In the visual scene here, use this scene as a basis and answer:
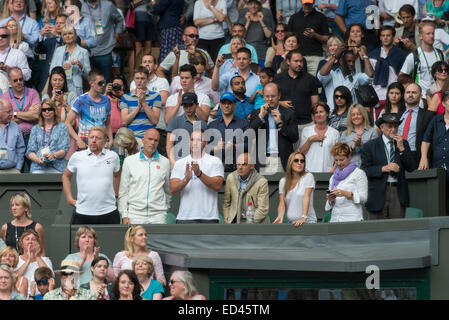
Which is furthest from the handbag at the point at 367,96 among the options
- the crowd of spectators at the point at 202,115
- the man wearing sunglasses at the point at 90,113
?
the man wearing sunglasses at the point at 90,113

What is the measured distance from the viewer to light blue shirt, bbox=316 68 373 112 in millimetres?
18156

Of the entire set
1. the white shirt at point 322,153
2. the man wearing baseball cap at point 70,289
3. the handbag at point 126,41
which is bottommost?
the man wearing baseball cap at point 70,289

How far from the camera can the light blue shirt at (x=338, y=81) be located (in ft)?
59.6

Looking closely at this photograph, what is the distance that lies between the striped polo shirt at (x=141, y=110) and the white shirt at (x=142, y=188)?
97.3 inches

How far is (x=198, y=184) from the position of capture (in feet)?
47.9

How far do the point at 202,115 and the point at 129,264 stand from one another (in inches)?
166

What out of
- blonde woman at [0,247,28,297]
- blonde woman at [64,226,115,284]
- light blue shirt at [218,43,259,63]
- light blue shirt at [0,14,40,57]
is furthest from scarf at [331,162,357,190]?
light blue shirt at [0,14,40,57]

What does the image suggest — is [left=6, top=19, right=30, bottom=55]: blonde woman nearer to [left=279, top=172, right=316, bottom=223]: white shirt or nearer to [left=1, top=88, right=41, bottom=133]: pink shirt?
[left=1, top=88, right=41, bottom=133]: pink shirt

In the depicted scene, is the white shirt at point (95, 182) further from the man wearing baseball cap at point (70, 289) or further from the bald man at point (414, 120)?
the bald man at point (414, 120)

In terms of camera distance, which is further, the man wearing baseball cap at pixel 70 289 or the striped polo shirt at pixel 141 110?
the striped polo shirt at pixel 141 110

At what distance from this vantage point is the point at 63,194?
15289 millimetres

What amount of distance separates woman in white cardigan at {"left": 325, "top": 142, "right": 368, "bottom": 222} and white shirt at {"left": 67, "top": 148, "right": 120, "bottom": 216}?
8.86ft

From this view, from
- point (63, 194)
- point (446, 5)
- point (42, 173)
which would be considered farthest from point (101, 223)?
point (446, 5)

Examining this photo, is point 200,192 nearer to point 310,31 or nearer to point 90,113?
point 90,113
